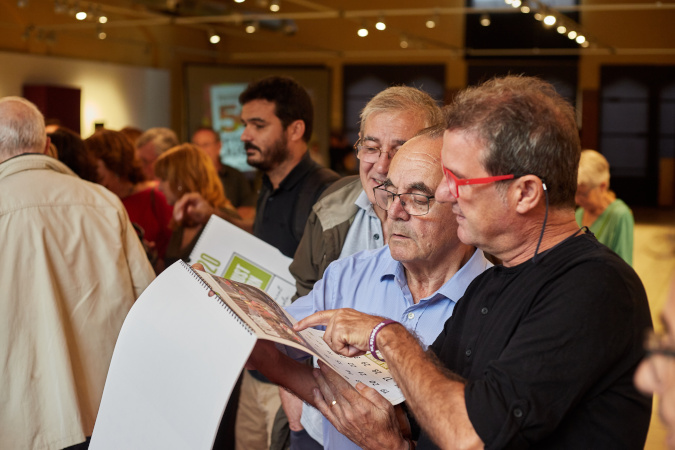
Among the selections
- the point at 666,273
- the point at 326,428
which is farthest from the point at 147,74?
the point at 666,273

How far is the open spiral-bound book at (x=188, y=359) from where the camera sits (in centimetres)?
142

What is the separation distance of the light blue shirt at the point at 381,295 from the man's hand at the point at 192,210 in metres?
1.87

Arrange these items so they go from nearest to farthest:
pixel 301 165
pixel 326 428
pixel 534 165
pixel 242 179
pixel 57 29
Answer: pixel 534 165 < pixel 326 428 < pixel 301 165 < pixel 242 179 < pixel 57 29

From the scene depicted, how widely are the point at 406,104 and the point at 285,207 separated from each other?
1.15 metres

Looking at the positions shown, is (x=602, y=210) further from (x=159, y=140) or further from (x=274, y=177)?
(x=159, y=140)

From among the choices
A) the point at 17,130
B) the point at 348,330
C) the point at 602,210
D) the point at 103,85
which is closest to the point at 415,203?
the point at 348,330

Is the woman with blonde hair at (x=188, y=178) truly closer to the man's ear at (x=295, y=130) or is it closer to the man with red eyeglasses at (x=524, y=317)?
the man's ear at (x=295, y=130)

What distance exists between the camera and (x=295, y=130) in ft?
12.3

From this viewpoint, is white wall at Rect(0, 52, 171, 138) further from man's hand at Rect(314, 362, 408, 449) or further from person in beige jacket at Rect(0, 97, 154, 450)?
man's hand at Rect(314, 362, 408, 449)

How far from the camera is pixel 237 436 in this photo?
3.77m

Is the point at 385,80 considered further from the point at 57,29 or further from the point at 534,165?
the point at 534,165

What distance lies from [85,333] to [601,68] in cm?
1786

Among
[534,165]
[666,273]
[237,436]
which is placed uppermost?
[534,165]

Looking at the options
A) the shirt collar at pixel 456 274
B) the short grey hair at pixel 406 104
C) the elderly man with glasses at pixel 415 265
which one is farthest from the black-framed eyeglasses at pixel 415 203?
the short grey hair at pixel 406 104
